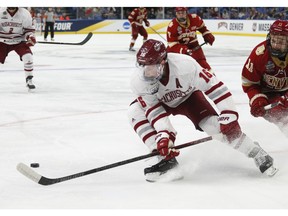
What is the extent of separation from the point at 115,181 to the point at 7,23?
4.20 metres

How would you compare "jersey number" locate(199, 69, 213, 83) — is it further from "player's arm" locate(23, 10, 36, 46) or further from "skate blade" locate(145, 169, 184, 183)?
"player's arm" locate(23, 10, 36, 46)

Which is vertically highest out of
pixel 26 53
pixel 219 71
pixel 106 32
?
pixel 26 53

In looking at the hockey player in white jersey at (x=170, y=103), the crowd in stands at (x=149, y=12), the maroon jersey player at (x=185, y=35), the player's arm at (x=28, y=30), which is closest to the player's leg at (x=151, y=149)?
the hockey player in white jersey at (x=170, y=103)

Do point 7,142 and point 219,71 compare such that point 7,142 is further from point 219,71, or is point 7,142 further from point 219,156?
point 219,71

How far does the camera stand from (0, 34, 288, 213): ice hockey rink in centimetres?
297

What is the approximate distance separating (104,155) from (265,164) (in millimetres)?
1172

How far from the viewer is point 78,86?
743cm

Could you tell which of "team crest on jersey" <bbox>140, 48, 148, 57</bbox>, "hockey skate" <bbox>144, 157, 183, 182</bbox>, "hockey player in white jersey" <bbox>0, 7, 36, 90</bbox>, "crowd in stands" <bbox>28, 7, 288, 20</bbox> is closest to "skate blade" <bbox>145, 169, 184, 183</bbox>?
"hockey skate" <bbox>144, 157, 183, 182</bbox>

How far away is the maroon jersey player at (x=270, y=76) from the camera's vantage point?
11.3ft

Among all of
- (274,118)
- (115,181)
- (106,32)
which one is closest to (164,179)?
(115,181)

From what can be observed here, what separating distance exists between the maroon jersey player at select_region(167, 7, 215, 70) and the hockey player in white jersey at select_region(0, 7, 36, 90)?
161cm

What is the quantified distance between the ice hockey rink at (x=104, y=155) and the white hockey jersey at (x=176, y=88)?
38cm

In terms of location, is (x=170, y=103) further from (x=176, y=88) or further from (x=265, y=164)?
(x=265, y=164)

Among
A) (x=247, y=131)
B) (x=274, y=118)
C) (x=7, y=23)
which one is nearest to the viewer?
(x=274, y=118)
